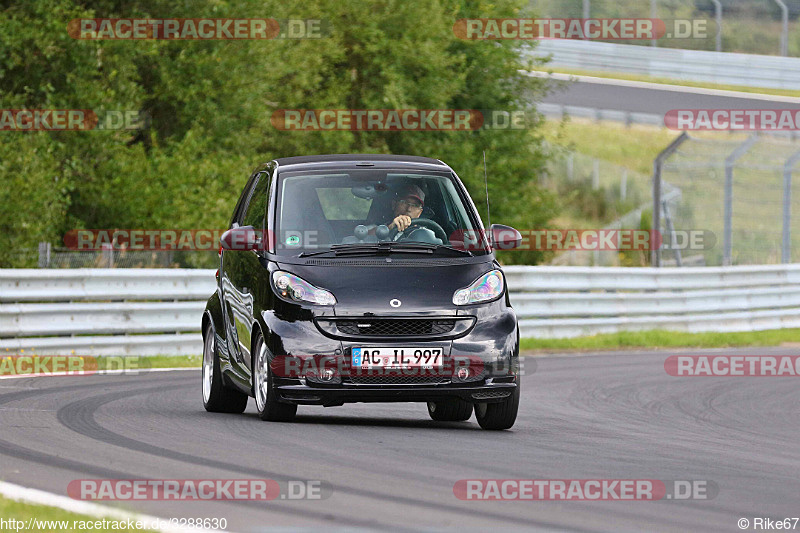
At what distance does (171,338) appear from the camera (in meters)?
17.3

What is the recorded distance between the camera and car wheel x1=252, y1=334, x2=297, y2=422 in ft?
31.9

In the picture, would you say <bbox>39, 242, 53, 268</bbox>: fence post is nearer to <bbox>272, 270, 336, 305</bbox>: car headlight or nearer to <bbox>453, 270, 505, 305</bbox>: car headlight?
<bbox>272, 270, 336, 305</bbox>: car headlight

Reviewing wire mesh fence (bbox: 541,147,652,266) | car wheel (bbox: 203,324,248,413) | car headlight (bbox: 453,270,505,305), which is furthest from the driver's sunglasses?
wire mesh fence (bbox: 541,147,652,266)

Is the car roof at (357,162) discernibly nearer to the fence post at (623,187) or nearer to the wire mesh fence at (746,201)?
the wire mesh fence at (746,201)

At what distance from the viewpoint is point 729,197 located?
25.2m

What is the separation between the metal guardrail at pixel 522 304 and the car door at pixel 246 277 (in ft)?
18.3

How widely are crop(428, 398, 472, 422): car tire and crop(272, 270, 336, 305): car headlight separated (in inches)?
66.3

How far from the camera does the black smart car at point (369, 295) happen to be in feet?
31.1

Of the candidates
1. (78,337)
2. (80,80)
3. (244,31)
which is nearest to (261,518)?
(78,337)

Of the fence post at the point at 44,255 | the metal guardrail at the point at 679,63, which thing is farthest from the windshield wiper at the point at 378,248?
the metal guardrail at the point at 679,63

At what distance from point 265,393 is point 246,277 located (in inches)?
38.2

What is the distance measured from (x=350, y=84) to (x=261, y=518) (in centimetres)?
2875

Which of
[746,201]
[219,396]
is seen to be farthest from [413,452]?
[746,201]

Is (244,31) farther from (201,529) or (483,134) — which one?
(201,529)
